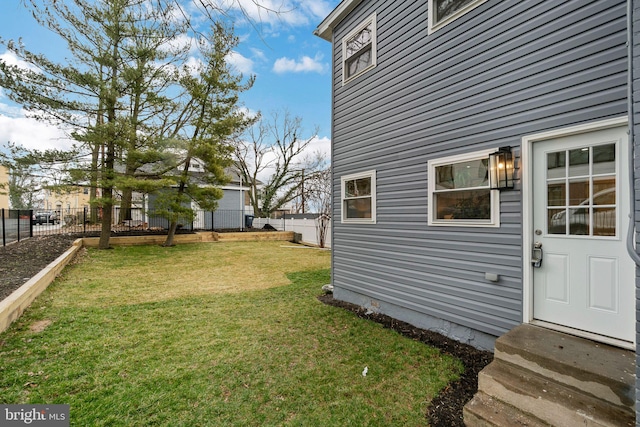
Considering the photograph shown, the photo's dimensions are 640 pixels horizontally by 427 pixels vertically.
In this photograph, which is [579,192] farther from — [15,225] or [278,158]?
[278,158]

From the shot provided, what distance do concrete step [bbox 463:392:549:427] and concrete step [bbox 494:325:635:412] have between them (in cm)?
36

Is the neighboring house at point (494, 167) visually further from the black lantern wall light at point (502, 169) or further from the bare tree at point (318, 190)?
the bare tree at point (318, 190)

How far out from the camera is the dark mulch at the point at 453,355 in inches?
90.7

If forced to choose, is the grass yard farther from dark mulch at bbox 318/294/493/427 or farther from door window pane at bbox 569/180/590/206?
door window pane at bbox 569/180/590/206

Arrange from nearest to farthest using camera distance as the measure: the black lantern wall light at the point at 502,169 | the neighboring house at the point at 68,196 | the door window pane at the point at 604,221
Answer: the door window pane at the point at 604,221 → the black lantern wall light at the point at 502,169 → the neighboring house at the point at 68,196

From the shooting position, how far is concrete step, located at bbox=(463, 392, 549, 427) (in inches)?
78.6

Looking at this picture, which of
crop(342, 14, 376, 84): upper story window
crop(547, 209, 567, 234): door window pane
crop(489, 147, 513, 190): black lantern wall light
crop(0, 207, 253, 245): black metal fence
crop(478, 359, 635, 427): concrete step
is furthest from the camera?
crop(0, 207, 253, 245): black metal fence

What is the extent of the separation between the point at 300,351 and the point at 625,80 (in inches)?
156

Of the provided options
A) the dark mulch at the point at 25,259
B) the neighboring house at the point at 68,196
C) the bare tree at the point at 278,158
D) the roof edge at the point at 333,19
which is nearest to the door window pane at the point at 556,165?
the roof edge at the point at 333,19

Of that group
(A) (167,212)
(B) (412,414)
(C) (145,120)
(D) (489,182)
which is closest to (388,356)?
(B) (412,414)

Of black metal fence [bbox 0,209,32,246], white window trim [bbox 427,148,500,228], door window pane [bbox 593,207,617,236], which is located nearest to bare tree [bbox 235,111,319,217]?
black metal fence [bbox 0,209,32,246]

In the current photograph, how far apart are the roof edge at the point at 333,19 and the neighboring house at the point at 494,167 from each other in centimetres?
6

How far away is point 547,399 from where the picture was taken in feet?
6.72

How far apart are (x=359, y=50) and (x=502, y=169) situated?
3.57m
